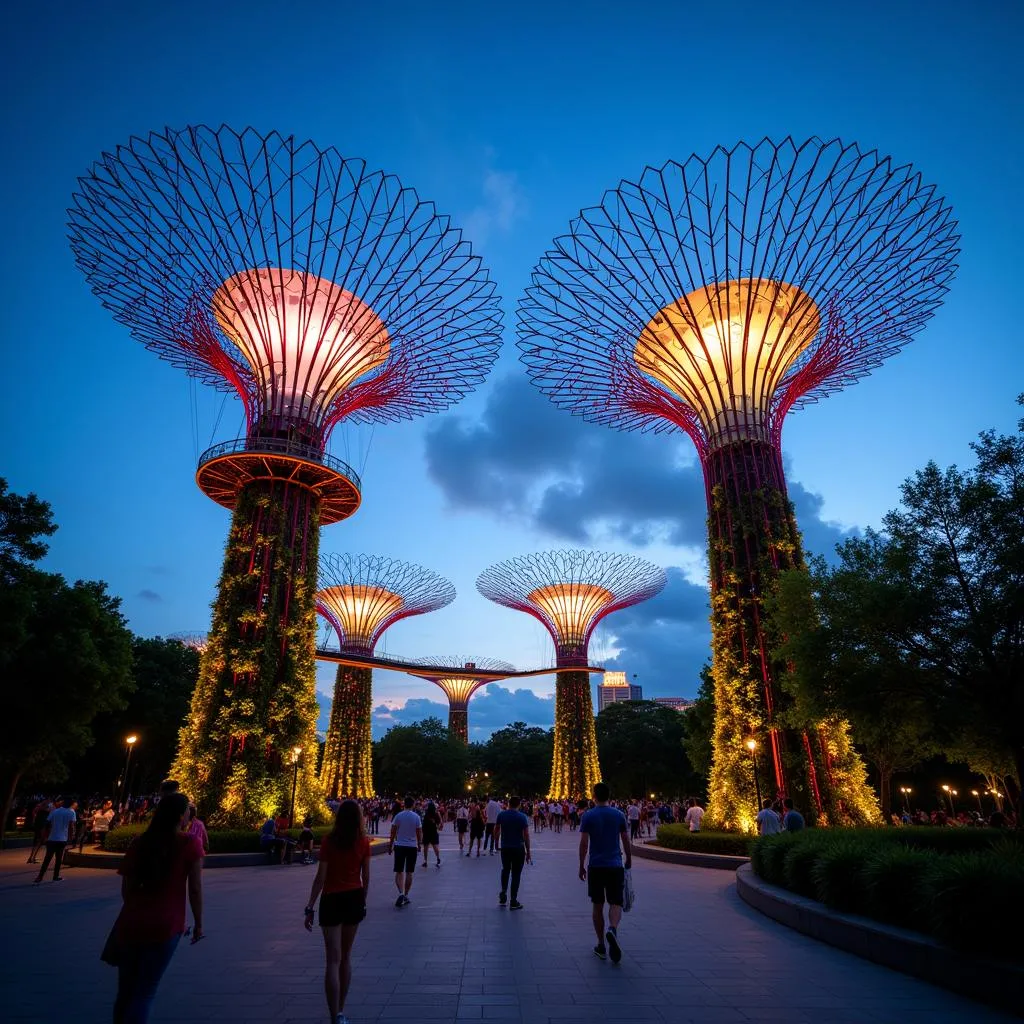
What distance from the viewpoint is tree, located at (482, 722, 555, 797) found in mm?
78812

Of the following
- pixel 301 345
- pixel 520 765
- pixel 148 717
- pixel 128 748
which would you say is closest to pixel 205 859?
pixel 301 345

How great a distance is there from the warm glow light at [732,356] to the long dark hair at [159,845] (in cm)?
1912

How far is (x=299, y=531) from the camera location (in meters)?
23.2


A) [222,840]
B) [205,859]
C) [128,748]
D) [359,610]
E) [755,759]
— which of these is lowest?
[205,859]

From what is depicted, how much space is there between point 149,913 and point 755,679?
1841 centimetres

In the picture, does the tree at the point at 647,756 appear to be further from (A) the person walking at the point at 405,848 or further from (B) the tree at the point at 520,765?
(A) the person walking at the point at 405,848

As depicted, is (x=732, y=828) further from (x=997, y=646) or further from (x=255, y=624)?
(x=255, y=624)

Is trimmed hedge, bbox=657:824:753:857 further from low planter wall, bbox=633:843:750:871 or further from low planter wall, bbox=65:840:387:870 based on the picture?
low planter wall, bbox=65:840:387:870

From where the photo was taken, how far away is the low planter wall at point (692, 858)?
1610cm

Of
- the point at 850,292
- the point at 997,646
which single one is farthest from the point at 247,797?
the point at 850,292

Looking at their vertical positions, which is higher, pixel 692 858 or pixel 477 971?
pixel 692 858

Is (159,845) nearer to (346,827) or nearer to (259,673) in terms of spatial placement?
(346,827)

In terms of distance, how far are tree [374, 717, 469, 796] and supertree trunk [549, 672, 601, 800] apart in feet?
73.8

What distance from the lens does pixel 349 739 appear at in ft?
140
